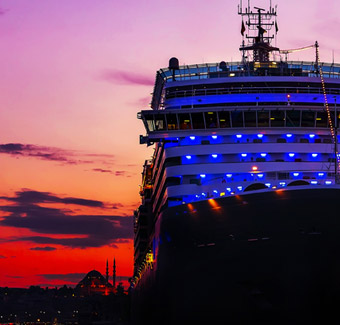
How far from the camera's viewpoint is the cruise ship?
32.6 m

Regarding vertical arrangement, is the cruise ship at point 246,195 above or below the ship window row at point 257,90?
below

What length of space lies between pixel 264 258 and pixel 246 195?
2.76 metres

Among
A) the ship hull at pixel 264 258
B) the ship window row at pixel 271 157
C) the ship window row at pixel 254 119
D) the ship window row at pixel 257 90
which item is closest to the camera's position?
the ship hull at pixel 264 258

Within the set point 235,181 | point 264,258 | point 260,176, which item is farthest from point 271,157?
point 264,258

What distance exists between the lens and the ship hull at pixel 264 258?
3238cm

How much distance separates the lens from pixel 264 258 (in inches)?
1312

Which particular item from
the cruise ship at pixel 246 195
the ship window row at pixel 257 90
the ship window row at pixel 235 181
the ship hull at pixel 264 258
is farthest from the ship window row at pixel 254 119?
the ship hull at pixel 264 258

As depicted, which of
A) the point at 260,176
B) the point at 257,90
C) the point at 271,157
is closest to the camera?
the point at 260,176

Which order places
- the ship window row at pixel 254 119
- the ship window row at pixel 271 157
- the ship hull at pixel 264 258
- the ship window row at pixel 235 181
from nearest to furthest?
the ship hull at pixel 264 258
the ship window row at pixel 235 181
the ship window row at pixel 271 157
the ship window row at pixel 254 119

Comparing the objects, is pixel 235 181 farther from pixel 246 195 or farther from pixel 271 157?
pixel 246 195

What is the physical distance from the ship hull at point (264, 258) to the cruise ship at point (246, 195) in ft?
0.15

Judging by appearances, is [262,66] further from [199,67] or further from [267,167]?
[267,167]

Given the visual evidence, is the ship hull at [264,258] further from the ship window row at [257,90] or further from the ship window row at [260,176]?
the ship window row at [257,90]

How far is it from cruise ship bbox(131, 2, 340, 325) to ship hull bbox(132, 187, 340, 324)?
4 centimetres
